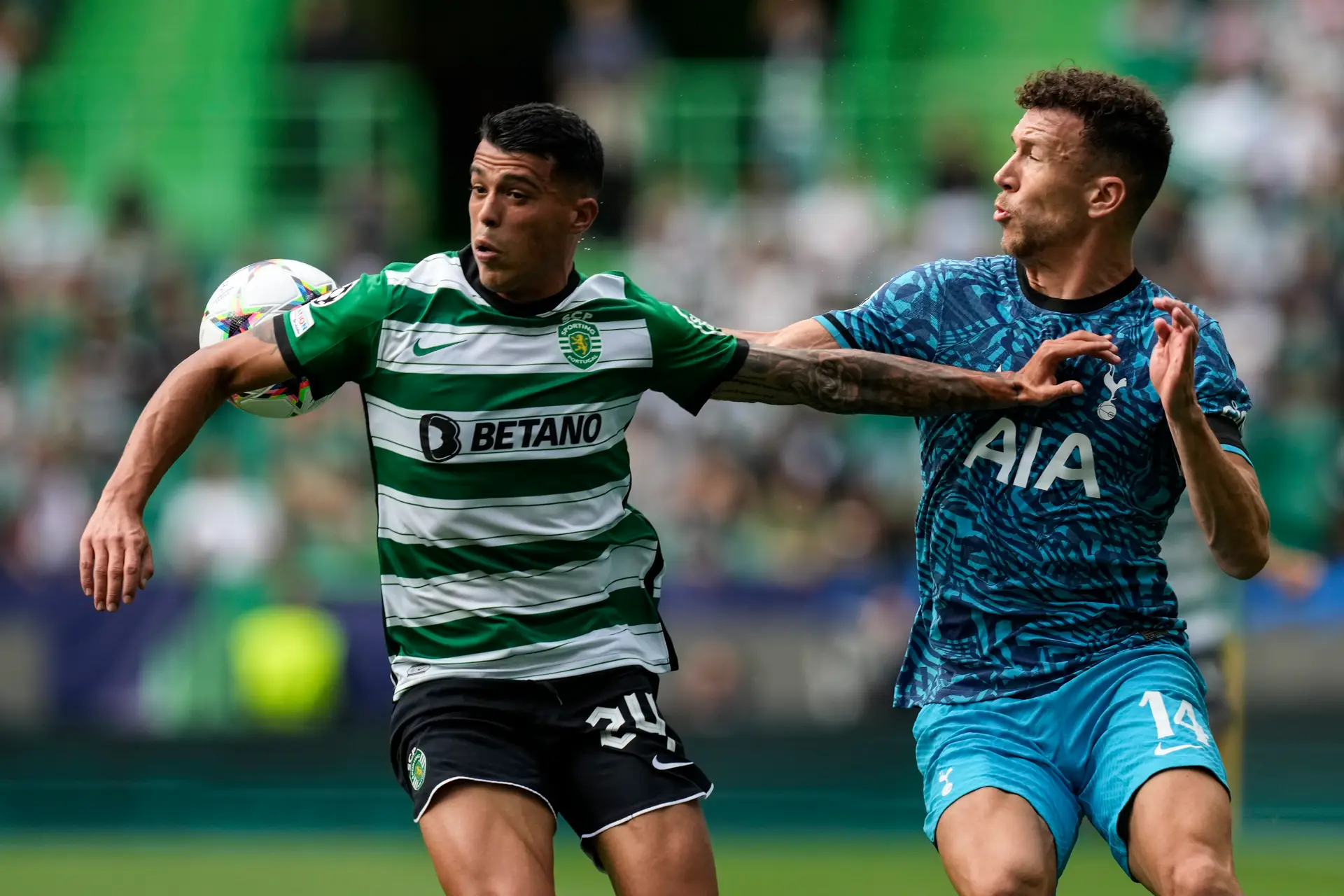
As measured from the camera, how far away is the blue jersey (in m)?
5.10

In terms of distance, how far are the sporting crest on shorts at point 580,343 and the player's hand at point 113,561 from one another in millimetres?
1199

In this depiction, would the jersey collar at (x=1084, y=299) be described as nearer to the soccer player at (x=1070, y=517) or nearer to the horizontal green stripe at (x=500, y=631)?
the soccer player at (x=1070, y=517)

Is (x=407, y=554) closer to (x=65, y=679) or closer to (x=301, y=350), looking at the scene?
(x=301, y=350)

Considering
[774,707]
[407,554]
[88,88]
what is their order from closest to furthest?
[407,554]
[774,707]
[88,88]

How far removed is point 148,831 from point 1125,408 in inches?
323

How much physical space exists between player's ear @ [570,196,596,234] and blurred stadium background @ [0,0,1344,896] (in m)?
3.79

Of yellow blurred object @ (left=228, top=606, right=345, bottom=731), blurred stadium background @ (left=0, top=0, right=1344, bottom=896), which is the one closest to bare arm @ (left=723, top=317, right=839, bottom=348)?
blurred stadium background @ (left=0, top=0, right=1344, bottom=896)

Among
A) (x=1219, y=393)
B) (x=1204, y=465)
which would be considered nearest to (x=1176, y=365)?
(x=1204, y=465)

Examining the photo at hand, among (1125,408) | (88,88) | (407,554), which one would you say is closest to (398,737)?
(407,554)

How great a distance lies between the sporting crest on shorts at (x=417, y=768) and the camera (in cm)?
501

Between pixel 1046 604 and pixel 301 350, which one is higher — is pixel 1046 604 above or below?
below

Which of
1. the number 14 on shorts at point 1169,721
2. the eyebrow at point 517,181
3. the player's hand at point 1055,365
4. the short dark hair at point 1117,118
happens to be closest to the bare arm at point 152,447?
the eyebrow at point 517,181

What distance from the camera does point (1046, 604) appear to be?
5121 millimetres

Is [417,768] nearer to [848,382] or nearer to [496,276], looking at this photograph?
[496,276]
